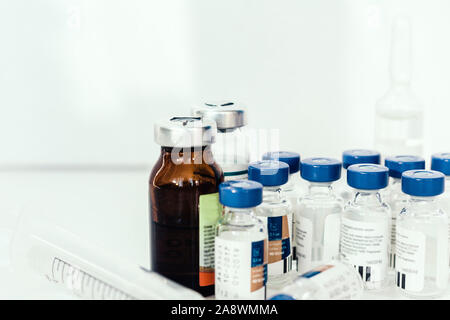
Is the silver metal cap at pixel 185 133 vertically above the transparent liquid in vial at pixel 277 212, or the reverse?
the silver metal cap at pixel 185 133

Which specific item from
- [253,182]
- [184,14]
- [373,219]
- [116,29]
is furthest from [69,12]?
[373,219]

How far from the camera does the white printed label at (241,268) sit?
0.83m

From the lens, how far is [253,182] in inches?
34.2

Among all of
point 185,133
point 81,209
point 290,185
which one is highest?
point 185,133

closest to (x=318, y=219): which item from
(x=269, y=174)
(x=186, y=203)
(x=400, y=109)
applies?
(x=269, y=174)

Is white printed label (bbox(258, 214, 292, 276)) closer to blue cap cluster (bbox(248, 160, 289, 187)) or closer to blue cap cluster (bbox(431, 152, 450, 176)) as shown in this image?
blue cap cluster (bbox(248, 160, 289, 187))

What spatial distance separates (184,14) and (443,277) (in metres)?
0.78

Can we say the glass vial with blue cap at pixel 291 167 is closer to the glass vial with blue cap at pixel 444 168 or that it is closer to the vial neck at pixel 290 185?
the vial neck at pixel 290 185

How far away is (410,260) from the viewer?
2.92ft

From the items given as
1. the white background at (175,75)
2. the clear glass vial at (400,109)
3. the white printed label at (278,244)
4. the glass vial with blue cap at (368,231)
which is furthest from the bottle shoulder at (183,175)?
the clear glass vial at (400,109)

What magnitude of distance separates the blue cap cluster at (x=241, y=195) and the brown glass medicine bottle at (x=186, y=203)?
0.05 metres

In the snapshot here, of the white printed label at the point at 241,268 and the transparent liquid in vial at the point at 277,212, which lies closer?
the white printed label at the point at 241,268

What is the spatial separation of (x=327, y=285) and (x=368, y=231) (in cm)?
11

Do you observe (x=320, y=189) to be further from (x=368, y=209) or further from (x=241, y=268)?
(x=241, y=268)
